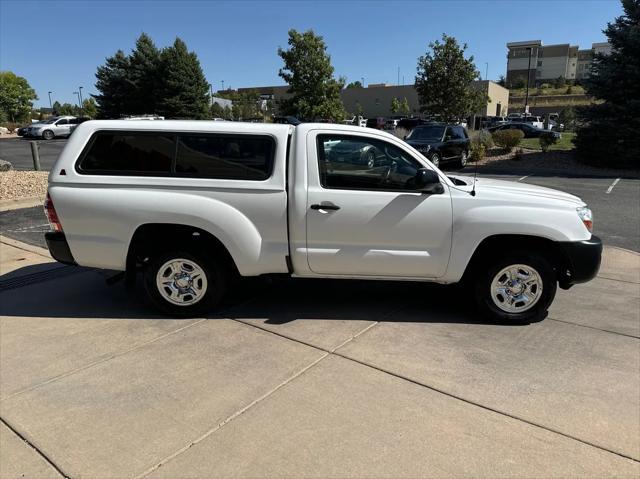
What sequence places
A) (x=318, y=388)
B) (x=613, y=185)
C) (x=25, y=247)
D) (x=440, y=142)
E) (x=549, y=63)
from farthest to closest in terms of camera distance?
(x=549, y=63), (x=440, y=142), (x=613, y=185), (x=25, y=247), (x=318, y=388)

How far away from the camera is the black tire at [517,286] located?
4363mm

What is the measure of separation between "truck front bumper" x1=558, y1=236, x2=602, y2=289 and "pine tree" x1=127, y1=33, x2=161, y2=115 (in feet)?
144

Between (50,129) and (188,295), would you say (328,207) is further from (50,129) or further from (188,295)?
(50,129)

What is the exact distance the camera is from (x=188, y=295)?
4594 millimetres

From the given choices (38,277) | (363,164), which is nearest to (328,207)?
(363,164)

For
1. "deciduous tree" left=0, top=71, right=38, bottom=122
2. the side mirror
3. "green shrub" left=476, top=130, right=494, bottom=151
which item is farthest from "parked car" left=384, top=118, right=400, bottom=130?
"deciduous tree" left=0, top=71, right=38, bottom=122

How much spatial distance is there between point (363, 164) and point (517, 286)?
1743 mm

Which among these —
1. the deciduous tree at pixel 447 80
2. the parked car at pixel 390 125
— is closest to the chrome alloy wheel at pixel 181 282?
the deciduous tree at pixel 447 80

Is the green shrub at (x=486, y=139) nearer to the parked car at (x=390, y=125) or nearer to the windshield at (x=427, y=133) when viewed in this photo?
the windshield at (x=427, y=133)

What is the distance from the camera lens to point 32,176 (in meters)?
13.0

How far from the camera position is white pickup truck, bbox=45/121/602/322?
14.0 ft

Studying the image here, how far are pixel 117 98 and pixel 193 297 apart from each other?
150 ft

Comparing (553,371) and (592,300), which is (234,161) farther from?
(592,300)

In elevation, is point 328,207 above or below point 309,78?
below
